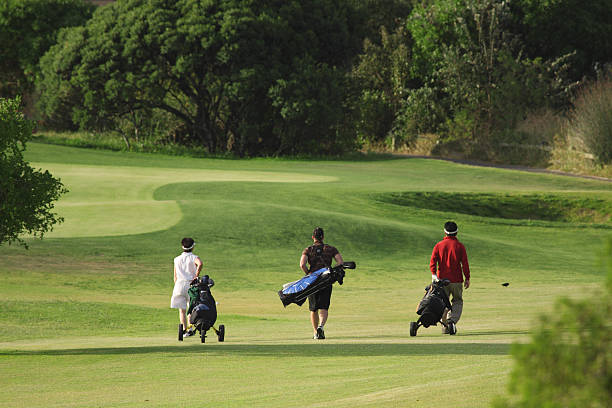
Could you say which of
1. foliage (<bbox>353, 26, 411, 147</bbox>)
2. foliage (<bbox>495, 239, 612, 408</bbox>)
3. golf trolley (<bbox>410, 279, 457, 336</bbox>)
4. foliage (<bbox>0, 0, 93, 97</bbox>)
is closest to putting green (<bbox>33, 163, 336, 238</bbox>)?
golf trolley (<bbox>410, 279, 457, 336</bbox>)

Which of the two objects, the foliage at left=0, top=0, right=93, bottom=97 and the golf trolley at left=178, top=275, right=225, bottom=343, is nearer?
the golf trolley at left=178, top=275, right=225, bottom=343

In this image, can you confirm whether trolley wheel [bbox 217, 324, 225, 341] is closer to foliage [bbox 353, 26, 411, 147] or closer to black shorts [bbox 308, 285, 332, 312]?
black shorts [bbox 308, 285, 332, 312]

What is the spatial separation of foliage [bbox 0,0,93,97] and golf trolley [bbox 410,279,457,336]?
183 feet

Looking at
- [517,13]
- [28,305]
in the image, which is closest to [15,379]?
[28,305]

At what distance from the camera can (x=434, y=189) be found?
36.0 metres

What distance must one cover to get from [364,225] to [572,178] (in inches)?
681

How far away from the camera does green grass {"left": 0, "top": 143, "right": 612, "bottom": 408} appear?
9008 mm

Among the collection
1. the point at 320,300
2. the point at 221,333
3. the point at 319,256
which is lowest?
the point at 221,333

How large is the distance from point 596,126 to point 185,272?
33223 millimetres

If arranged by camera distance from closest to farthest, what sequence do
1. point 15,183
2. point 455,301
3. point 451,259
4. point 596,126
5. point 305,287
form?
point 15,183, point 305,287, point 451,259, point 455,301, point 596,126

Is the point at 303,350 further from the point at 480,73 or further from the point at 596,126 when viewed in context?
the point at 480,73

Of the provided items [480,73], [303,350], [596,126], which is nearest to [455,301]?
[303,350]

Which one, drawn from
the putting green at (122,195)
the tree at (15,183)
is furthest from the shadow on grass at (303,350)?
the putting green at (122,195)

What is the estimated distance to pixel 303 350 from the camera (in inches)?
451
